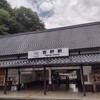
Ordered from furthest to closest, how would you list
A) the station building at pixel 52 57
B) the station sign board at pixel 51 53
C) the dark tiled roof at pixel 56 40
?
the dark tiled roof at pixel 56 40 → the station sign board at pixel 51 53 → the station building at pixel 52 57

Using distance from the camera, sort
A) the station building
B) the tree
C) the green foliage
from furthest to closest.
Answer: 1. the tree
2. the green foliage
3. the station building

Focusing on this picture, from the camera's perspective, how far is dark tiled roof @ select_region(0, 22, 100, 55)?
1162 cm

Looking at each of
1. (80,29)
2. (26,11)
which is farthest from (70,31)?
(26,11)

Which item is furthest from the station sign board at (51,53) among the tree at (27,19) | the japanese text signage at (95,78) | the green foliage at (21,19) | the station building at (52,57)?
the tree at (27,19)

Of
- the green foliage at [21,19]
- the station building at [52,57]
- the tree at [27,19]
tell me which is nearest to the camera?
the station building at [52,57]

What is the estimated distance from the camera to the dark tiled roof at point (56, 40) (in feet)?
38.1

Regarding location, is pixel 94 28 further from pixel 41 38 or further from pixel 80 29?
pixel 41 38

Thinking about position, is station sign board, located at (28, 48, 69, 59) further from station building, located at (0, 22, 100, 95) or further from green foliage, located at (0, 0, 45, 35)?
green foliage, located at (0, 0, 45, 35)

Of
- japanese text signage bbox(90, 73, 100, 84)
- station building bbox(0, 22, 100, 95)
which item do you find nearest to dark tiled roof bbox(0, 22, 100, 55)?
station building bbox(0, 22, 100, 95)

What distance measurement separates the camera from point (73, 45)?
11.4m

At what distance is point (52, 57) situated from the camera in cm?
1069

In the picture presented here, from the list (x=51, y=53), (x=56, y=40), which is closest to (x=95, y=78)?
(x=51, y=53)

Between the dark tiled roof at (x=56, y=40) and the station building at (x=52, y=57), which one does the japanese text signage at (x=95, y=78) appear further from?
the dark tiled roof at (x=56, y=40)

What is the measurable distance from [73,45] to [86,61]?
2959 millimetres
